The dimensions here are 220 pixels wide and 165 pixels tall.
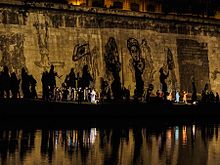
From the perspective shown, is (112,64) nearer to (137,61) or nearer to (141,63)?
(137,61)

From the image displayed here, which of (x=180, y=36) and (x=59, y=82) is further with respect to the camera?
(x=180, y=36)

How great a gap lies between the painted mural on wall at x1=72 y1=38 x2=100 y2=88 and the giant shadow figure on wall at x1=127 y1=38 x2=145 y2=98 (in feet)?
8.53

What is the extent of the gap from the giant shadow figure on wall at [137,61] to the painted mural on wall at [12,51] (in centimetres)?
708

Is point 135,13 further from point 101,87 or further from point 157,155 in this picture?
point 157,155

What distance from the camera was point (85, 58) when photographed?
119ft

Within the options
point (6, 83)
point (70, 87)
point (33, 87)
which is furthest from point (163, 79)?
point (6, 83)

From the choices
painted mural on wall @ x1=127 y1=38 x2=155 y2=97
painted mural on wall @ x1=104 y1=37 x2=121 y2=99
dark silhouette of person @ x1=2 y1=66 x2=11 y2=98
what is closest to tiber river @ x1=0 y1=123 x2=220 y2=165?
dark silhouette of person @ x1=2 y1=66 x2=11 y2=98

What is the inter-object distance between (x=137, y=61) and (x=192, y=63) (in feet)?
15.1

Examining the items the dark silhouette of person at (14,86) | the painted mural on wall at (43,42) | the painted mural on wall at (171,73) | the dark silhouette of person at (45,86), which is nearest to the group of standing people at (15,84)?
the dark silhouette of person at (14,86)

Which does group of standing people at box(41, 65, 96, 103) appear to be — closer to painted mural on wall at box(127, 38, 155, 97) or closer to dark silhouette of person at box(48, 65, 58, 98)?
Answer: dark silhouette of person at box(48, 65, 58, 98)

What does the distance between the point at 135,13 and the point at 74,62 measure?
219 inches

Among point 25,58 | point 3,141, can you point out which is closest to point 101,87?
point 25,58

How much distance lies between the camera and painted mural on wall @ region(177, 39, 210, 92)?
41219 millimetres

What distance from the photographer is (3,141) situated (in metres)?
17.6
